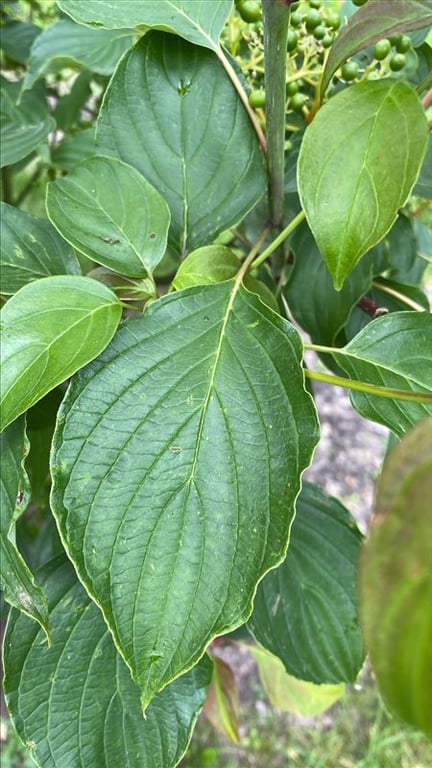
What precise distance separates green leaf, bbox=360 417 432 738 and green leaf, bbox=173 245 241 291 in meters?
0.32

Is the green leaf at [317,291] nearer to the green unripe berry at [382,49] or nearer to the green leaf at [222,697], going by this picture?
the green unripe berry at [382,49]

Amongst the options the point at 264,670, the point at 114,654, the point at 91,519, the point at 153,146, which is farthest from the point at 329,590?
the point at 264,670

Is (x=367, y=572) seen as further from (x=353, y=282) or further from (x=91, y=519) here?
(x=353, y=282)

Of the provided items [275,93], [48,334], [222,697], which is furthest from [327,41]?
[222,697]

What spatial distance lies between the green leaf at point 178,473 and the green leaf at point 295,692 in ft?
2.77

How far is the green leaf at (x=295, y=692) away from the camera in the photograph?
115 cm

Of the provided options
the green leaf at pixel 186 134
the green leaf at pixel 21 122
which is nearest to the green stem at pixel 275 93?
the green leaf at pixel 186 134

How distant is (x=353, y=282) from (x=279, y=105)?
21cm

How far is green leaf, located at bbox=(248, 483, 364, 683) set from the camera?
0.66 m

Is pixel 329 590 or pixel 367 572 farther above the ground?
pixel 367 572

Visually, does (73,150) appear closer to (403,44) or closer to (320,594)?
(403,44)

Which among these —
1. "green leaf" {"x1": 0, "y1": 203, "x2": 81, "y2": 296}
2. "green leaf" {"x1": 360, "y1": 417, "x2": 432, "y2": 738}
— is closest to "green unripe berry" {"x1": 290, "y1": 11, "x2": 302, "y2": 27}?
"green leaf" {"x1": 0, "y1": 203, "x2": 81, "y2": 296}

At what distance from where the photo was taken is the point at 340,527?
2.19 feet

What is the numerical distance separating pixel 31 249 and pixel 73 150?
37 cm
